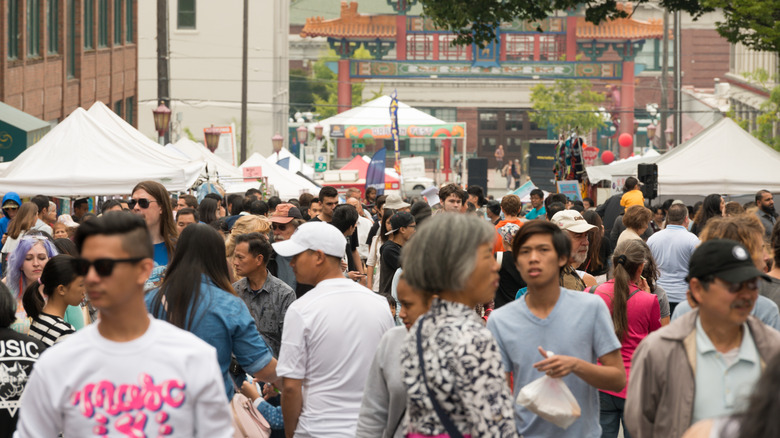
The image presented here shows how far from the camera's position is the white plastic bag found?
4.31 metres

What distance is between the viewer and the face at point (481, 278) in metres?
3.64

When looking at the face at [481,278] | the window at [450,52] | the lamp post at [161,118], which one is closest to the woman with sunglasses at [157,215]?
the face at [481,278]

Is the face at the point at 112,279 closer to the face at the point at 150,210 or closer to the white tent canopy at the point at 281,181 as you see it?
the face at the point at 150,210

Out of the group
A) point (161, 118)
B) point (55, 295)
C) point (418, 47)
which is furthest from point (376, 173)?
point (418, 47)

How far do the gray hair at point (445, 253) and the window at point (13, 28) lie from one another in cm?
2270

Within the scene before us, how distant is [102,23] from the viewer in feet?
113

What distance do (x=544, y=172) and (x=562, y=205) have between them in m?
46.1

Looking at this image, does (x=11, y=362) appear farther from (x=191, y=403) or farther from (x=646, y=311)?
(x=646, y=311)

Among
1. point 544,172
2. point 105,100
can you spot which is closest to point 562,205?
point 105,100

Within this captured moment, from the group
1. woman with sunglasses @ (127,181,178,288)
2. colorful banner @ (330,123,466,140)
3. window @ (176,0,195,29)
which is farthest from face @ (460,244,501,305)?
window @ (176,0,195,29)

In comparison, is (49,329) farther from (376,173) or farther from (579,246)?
(376,173)

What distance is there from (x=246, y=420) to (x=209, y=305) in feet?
2.40

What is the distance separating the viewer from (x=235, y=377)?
5977 millimetres

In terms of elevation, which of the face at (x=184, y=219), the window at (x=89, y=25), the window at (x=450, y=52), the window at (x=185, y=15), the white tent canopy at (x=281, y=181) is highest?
the window at (x=185, y=15)
